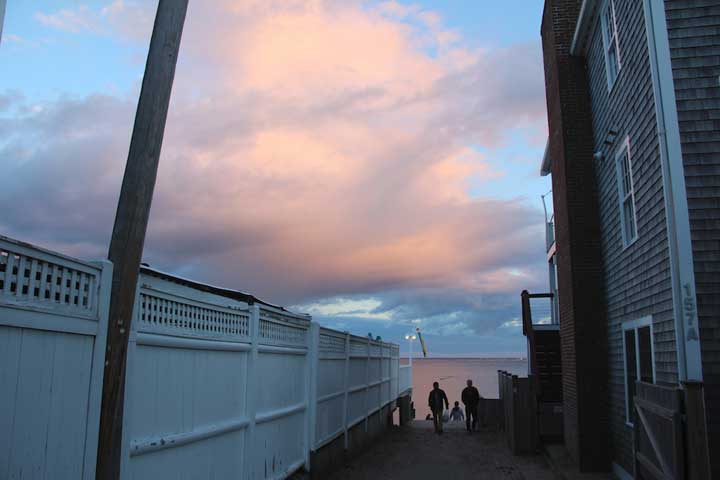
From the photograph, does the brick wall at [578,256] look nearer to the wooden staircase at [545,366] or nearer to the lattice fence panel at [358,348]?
the wooden staircase at [545,366]

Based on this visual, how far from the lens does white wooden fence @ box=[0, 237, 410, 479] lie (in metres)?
3.70

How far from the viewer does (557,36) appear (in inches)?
533

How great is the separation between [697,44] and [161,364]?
7.47m

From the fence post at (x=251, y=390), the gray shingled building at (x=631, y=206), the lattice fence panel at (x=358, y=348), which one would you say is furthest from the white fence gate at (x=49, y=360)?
the lattice fence panel at (x=358, y=348)

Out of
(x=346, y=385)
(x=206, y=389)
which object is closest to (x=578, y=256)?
(x=346, y=385)

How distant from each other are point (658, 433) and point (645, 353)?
2.90 metres

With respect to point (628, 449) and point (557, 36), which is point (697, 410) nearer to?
point (628, 449)

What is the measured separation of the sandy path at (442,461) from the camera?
13039 millimetres

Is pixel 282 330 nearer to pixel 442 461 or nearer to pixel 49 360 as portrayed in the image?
pixel 49 360

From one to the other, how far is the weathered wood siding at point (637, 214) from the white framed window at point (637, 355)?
17 centimetres

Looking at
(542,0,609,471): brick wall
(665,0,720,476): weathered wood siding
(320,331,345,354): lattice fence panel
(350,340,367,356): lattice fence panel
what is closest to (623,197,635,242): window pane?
(542,0,609,471): brick wall

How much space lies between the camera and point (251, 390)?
8047 mm

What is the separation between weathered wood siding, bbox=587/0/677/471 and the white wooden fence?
16.9 ft

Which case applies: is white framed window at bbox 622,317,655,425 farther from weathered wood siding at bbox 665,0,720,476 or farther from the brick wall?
the brick wall
